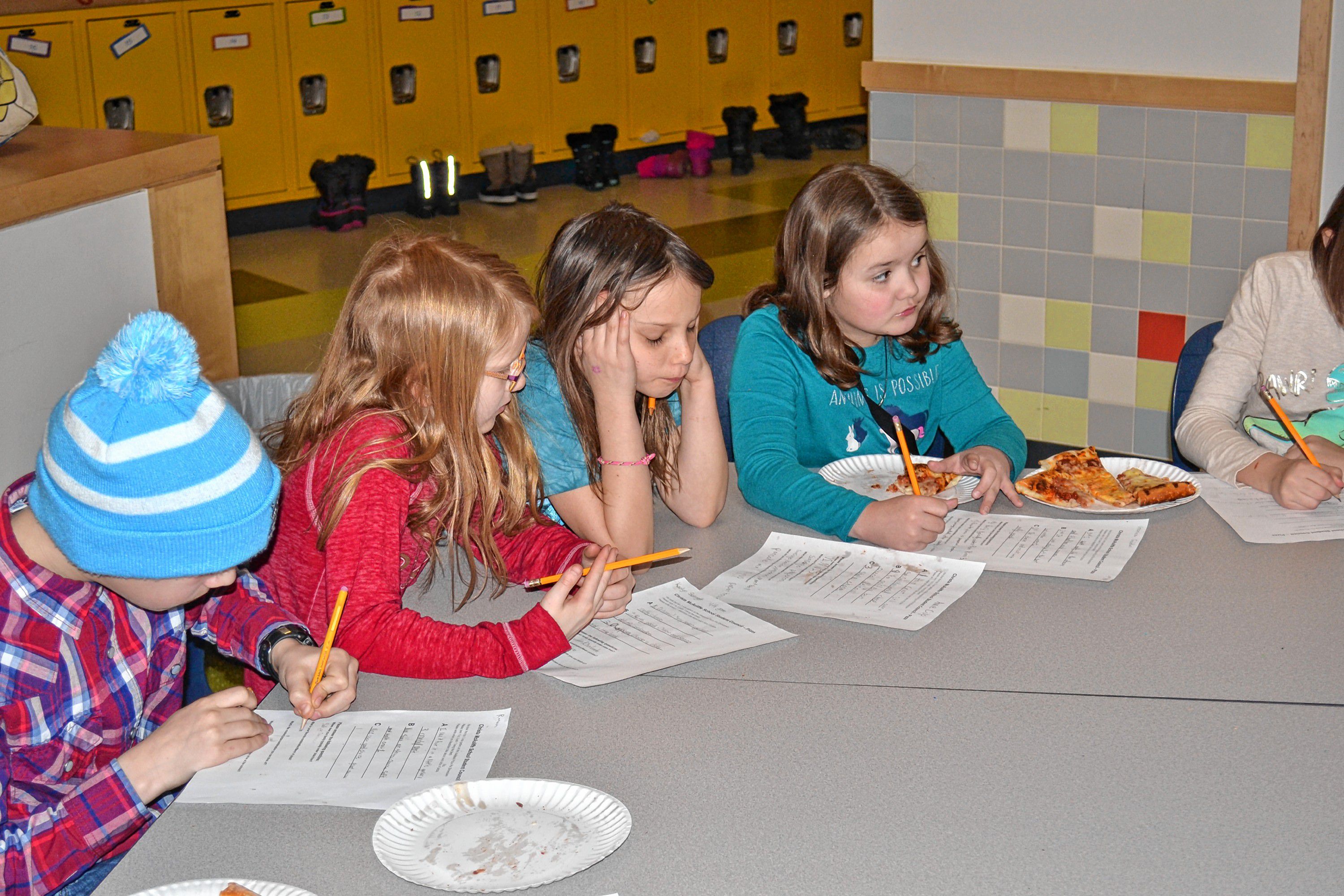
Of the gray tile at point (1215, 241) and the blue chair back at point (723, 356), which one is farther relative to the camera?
the gray tile at point (1215, 241)

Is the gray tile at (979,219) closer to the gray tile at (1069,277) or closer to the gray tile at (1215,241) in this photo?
the gray tile at (1069,277)

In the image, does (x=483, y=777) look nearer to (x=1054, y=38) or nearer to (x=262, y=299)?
(x=1054, y=38)

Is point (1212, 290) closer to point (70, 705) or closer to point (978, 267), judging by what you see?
point (978, 267)

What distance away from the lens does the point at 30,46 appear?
18.6 ft

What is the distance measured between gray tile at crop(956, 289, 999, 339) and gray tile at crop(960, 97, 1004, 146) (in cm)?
40

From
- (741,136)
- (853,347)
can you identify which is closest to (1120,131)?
(853,347)

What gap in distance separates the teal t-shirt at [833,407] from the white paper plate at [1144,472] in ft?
0.47

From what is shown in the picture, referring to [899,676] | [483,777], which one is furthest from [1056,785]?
[483,777]

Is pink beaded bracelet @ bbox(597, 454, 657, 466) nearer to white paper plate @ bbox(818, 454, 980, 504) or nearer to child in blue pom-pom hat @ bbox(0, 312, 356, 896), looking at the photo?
white paper plate @ bbox(818, 454, 980, 504)

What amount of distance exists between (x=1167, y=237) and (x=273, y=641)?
102 inches

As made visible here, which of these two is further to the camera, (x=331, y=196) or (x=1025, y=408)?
(x=331, y=196)

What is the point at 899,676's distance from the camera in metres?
1.41

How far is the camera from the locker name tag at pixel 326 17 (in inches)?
257

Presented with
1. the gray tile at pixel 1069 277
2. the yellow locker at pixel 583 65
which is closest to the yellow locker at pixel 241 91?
the yellow locker at pixel 583 65
